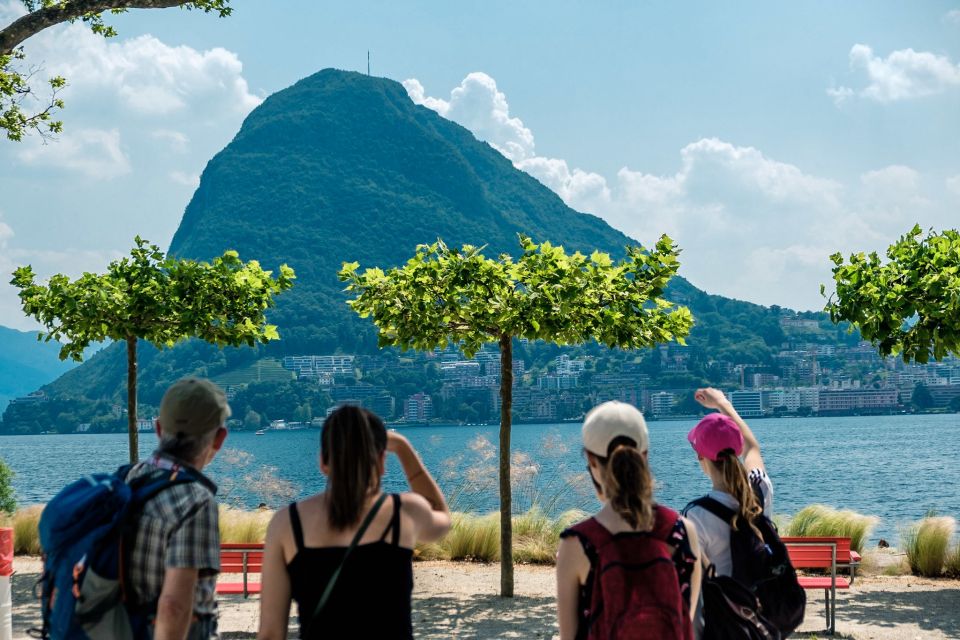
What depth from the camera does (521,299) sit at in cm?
1030

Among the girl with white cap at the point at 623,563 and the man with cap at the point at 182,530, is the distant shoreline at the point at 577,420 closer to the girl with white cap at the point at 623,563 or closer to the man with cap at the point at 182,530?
the man with cap at the point at 182,530

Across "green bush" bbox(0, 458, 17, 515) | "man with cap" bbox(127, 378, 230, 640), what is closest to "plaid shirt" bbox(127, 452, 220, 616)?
"man with cap" bbox(127, 378, 230, 640)

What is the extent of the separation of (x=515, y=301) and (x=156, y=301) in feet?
13.0

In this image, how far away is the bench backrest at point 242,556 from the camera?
387 inches

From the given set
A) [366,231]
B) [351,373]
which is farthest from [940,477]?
[366,231]

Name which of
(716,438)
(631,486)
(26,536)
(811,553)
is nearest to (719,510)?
(716,438)

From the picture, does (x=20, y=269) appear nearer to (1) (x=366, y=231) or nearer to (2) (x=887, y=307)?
(2) (x=887, y=307)

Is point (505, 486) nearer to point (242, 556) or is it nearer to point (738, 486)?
point (242, 556)

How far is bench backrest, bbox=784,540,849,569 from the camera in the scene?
9.15 meters

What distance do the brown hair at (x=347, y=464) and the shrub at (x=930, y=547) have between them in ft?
37.3

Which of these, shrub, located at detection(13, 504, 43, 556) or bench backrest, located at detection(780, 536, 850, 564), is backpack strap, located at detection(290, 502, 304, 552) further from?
shrub, located at detection(13, 504, 43, 556)

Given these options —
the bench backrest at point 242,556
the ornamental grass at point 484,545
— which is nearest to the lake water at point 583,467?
the ornamental grass at point 484,545

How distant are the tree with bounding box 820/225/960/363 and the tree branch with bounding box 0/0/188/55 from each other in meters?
8.22

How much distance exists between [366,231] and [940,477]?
14140cm
